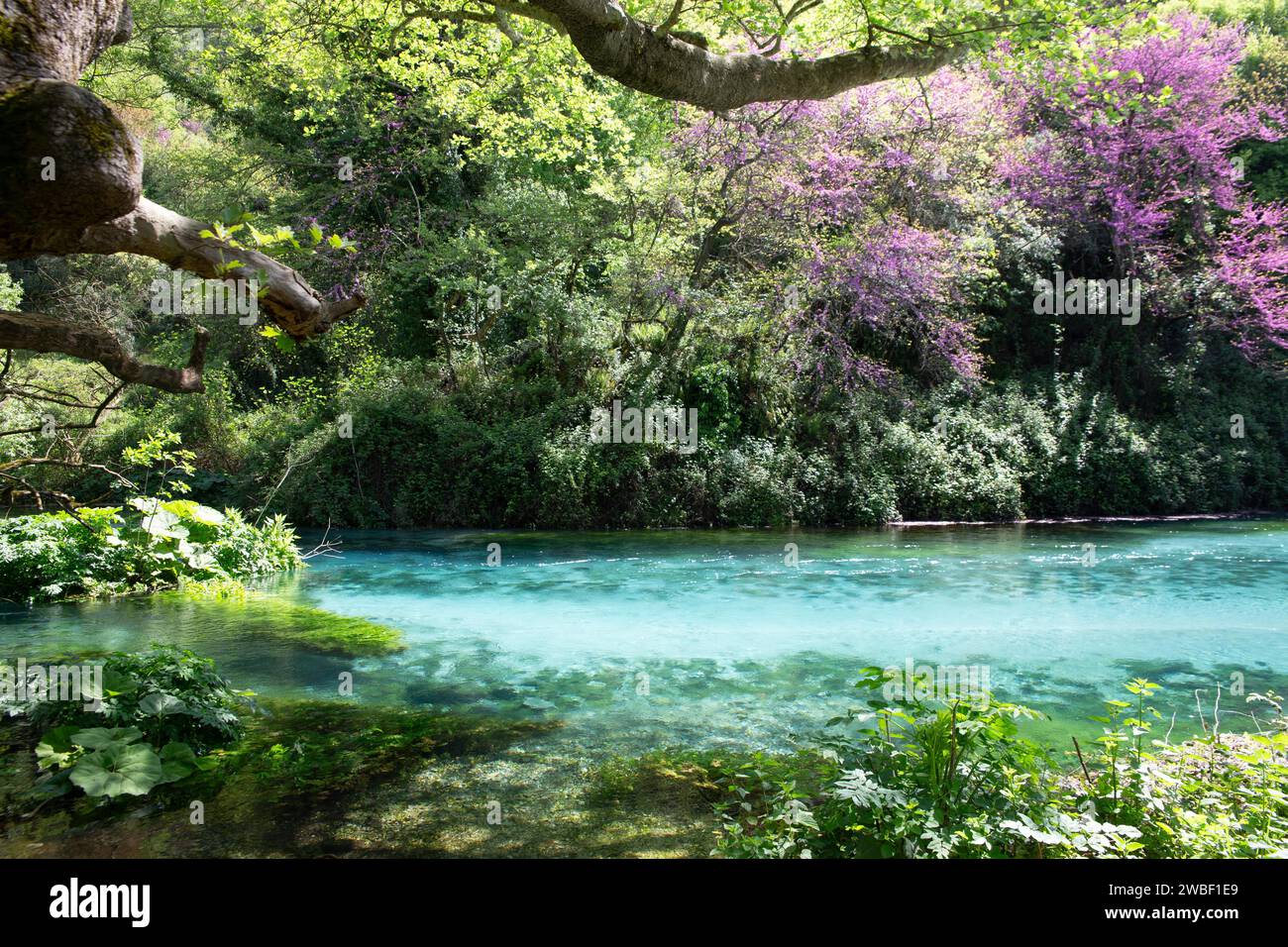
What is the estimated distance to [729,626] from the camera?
9.47 m

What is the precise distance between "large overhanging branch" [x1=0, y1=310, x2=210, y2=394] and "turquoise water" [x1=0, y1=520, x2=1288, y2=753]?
11.1ft

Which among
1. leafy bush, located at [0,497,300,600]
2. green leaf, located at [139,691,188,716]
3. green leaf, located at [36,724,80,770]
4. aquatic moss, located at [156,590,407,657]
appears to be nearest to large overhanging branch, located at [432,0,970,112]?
green leaf, located at [139,691,188,716]

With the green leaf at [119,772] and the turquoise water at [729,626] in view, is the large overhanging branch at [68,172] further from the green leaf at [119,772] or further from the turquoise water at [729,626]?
the turquoise water at [729,626]

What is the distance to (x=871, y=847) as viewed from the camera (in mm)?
3176

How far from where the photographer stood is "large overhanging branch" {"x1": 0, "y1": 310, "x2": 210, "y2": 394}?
3377 mm

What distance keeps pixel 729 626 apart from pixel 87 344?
717 centimetres

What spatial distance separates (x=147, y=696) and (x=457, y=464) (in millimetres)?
12392

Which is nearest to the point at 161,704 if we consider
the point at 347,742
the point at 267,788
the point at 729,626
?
the point at 267,788

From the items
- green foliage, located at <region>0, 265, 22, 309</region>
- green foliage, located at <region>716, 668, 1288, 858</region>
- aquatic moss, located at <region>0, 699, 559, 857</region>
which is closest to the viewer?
green foliage, located at <region>716, 668, 1288, 858</region>

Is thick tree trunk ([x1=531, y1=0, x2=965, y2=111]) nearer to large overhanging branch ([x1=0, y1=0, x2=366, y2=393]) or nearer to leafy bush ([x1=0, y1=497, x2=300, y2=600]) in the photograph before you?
large overhanging branch ([x1=0, y1=0, x2=366, y2=393])

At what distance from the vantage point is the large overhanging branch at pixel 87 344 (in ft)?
11.1

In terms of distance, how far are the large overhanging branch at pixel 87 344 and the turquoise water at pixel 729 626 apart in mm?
3396
